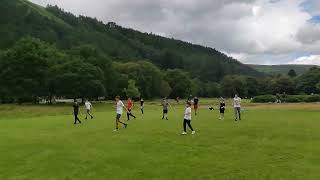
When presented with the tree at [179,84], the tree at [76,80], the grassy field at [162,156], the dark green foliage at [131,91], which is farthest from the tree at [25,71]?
the grassy field at [162,156]

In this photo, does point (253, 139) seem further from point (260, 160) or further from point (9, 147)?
point (9, 147)

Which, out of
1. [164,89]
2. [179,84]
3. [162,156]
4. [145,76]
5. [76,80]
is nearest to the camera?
[162,156]

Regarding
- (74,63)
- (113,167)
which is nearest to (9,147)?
(113,167)

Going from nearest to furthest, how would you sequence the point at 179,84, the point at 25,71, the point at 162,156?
the point at 162,156
the point at 25,71
the point at 179,84

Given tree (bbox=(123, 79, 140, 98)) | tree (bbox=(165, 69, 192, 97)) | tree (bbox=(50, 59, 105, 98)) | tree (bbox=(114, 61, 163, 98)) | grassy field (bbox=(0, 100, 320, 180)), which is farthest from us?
tree (bbox=(165, 69, 192, 97))

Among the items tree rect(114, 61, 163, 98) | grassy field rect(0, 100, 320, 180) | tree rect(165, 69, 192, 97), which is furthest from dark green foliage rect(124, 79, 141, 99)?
grassy field rect(0, 100, 320, 180)

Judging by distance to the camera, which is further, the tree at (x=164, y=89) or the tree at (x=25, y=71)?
the tree at (x=164, y=89)

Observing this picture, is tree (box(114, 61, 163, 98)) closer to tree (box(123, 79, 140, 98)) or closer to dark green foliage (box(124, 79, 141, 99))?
dark green foliage (box(124, 79, 141, 99))

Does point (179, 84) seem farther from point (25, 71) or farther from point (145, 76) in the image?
point (25, 71)

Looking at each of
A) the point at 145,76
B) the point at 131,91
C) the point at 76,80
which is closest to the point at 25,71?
the point at 76,80

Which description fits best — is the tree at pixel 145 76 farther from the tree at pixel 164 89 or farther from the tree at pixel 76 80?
the tree at pixel 76 80

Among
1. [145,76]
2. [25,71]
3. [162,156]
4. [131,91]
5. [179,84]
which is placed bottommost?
[162,156]

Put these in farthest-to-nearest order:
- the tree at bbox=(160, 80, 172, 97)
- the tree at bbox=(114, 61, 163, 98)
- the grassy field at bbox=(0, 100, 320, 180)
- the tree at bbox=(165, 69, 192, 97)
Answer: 1. the tree at bbox=(165, 69, 192, 97)
2. the tree at bbox=(160, 80, 172, 97)
3. the tree at bbox=(114, 61, 163, 98)
4. the grassy field at bbox=(0, 100, 320, 180)

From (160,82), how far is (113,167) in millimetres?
151724
